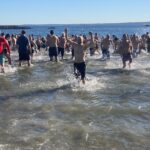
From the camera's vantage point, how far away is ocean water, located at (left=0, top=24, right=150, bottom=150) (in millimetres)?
8164

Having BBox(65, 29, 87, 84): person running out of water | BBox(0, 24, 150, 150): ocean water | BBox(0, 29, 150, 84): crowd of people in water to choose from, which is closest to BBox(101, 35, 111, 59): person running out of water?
BBox(0, 29, 150, 84): crowd of people in water

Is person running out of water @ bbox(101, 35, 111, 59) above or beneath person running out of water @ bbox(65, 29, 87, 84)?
beneath

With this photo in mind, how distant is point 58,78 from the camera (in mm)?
16641

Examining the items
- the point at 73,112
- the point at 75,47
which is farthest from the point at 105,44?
the point at 73,112

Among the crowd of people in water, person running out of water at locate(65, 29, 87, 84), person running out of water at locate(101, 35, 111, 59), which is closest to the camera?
person running out of water at locate(65, 29, 87, 84)

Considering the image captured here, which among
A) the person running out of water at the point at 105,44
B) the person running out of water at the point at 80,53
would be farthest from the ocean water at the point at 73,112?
the person running out of water at the point at 105,44

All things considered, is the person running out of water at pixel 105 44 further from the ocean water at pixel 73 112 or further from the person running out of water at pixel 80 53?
the person running out of water at pixel 80 53

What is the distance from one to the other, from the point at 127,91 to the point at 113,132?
5.04m

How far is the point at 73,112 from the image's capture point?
1054 centimetres

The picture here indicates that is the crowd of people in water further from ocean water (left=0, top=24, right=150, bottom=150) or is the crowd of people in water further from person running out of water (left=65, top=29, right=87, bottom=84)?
ocean water (left=0, top=24, right=150, bottom=150)

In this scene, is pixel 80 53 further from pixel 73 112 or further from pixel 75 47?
pixel 73 112

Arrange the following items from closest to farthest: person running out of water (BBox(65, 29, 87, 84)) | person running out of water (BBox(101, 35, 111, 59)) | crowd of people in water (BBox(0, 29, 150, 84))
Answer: person running out of water (BBox(65, 29, 87, 84)) < crowd of people in water (BBox(0, 29, 150, 84)) < person running out of water (BBox(101, 35, 111, 59))

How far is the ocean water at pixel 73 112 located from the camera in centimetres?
816

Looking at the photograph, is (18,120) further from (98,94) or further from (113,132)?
(98,94)
